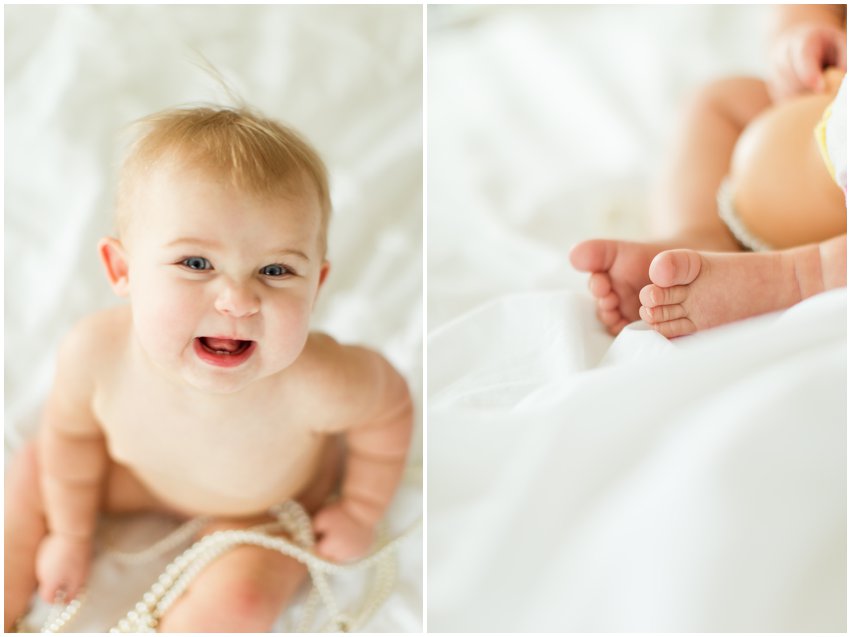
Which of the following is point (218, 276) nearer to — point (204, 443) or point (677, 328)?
point (204, 443)

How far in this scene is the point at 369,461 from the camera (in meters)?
0.91

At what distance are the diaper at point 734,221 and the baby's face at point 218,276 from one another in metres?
0.47

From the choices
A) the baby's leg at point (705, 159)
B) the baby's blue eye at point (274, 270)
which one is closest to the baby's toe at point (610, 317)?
the baby's leg at point (705, 159)

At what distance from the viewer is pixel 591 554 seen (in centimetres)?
62

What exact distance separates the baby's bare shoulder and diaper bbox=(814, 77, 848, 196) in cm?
46

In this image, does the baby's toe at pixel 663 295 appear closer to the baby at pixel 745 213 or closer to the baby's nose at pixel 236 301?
the baby at pixel 745 213

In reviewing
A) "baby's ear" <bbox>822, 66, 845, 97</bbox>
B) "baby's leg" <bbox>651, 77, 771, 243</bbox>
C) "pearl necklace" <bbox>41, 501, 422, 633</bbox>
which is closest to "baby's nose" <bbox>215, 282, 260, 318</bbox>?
"pearl necklace" <bbox>41, 501, 422, 633</bbox>

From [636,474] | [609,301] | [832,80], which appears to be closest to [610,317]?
[609,301]

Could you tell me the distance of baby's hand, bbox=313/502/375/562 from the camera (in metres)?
0.87

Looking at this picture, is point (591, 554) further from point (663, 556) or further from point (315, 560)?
point (315, 560)

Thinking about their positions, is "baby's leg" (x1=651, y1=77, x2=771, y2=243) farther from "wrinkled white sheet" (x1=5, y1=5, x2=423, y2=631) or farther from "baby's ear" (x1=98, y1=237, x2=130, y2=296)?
"baby's ear" (x1=98, y1=237, x2=130, y2=296)

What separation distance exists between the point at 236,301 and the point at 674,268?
1.16 ft

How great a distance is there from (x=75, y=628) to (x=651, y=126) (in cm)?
99

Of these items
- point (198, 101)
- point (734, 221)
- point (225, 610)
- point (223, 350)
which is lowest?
point (225, 610)
